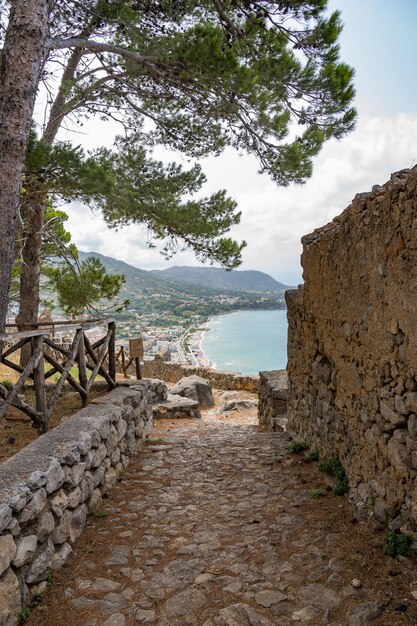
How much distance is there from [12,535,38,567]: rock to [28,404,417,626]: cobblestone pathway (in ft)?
0.98

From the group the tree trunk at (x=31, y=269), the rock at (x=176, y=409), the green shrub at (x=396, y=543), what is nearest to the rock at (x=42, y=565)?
A: the green shrub at (x=396, y=543)

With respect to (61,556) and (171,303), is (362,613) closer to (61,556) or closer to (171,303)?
(61,556)

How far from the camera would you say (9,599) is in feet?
7.07

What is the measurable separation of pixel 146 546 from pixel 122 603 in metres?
0.64

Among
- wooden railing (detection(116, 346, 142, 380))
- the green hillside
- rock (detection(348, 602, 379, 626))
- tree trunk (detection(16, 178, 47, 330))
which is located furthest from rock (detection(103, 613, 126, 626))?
the green hillside

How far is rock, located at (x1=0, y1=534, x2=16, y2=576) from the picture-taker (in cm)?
214

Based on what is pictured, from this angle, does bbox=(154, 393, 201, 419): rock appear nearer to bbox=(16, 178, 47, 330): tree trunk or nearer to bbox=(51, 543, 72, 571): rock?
bbox=(16, 178, 47, 330): tree trunk

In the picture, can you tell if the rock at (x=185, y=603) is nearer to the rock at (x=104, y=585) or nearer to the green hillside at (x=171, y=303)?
the rock at (x=104, y=585)

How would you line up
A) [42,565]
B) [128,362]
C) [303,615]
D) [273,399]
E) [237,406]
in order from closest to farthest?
1. [303,615]
2. [42,565]
3. [273,399]
4. [237,406]
5. [128,362]

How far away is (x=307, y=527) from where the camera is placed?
322cm

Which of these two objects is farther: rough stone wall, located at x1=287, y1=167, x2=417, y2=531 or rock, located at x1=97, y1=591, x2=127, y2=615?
rough stone wall, located at x1=287, y1=167, x2=417, y2=531

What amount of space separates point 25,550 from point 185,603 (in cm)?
99

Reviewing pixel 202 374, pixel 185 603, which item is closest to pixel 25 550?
pixel 185 603

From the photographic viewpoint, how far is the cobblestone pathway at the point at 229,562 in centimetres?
230
